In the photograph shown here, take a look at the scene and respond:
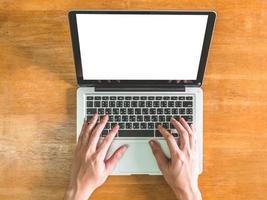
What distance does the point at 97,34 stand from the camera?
106 cm

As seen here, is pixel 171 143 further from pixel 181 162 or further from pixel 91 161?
pixel 91 161

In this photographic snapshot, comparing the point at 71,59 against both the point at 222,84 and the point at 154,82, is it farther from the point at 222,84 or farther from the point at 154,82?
the point at 222,84

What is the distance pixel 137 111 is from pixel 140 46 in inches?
6.3

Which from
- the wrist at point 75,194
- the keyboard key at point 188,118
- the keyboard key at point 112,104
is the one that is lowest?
the wrist at point 75,194

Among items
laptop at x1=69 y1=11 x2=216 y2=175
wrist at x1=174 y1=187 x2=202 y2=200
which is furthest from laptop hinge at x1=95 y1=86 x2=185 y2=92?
wrist at x1=174 y1=187 x2=202 y2=200

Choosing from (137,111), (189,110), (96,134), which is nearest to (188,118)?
(189,110)

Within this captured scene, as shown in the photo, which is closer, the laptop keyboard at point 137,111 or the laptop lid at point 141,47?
the laptop lid at point 141,47

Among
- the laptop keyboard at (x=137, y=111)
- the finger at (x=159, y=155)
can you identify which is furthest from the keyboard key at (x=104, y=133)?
the finger at (x=159, y=155)

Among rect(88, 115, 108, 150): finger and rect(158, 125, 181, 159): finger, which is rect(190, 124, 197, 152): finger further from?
rect(88, 115, 108, 150): finger

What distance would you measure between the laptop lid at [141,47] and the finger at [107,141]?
110 mm

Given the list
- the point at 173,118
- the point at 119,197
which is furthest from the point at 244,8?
the point at 119,197

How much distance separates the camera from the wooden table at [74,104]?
115 centimetres

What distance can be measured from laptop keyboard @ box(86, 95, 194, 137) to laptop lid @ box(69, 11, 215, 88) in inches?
1.5

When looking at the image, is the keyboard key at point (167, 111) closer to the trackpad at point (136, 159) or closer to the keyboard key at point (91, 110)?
the trackpad at point (136, 159)
